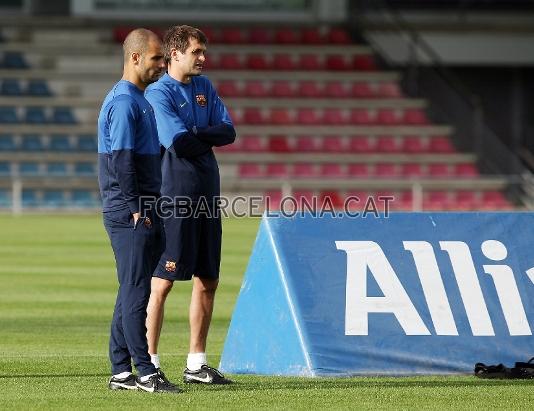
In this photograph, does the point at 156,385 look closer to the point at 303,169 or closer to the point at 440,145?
the point at 303,169

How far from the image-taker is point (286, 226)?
8.25 m

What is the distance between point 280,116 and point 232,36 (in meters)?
3.13

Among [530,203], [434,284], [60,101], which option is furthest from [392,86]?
[434,284]

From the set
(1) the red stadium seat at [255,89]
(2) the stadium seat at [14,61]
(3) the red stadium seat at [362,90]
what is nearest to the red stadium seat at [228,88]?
(1) the red stadium seat at [255,89]

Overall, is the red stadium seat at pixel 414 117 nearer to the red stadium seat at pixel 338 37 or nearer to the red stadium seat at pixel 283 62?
the red stadium seat at pixel 338 37

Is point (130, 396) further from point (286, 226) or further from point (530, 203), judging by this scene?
point (530, 203)

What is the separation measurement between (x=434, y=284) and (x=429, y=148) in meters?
24.5

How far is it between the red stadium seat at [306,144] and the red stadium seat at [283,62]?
95.4 inches

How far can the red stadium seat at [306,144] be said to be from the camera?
3244cm

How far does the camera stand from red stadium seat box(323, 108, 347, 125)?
33.2 metres

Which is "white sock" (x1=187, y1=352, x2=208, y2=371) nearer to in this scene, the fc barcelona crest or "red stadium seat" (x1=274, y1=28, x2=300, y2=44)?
the fc barcelona crest

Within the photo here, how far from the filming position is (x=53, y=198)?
30031mm

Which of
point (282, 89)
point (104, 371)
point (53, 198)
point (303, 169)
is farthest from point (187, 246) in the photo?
point (282, 89)

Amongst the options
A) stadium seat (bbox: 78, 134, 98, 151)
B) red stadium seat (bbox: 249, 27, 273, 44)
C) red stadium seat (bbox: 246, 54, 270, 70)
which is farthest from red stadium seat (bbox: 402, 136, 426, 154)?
stadium seat (bbox: 78, 134, 98, 151)
